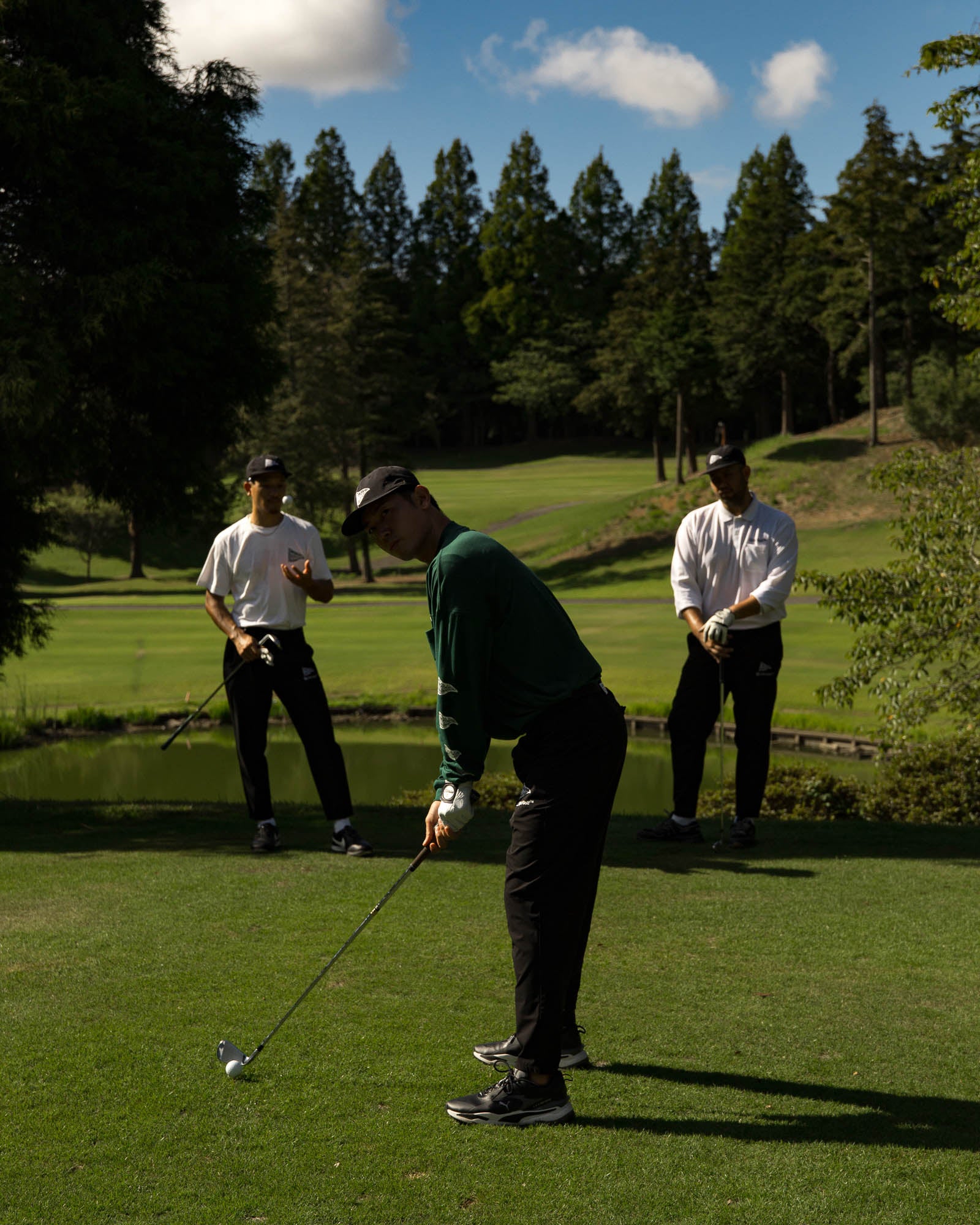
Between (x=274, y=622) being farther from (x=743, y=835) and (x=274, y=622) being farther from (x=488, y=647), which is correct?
(x=488, y=647)

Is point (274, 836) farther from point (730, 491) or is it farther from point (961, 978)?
point (961, 978)

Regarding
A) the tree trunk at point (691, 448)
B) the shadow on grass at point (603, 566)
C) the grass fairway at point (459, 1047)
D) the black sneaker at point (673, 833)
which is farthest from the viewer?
the tree trunk at point (691, 448)

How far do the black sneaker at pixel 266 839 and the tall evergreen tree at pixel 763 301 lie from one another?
2262 inches

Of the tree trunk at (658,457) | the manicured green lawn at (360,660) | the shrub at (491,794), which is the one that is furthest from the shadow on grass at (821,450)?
the shrub at (491,794)

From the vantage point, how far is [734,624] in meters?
7.30

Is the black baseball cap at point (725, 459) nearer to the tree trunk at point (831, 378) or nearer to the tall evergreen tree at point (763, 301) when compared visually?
the tall evergreen tree at point (763, 301)

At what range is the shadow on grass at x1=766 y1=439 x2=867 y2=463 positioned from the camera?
173 ft

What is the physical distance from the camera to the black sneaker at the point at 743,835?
7.32 m

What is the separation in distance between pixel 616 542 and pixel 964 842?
4297 centimetres

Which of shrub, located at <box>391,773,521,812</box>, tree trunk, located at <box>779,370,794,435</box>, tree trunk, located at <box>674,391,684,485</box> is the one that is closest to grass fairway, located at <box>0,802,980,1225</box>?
shrub, located at <box>391,773,521,812</box>

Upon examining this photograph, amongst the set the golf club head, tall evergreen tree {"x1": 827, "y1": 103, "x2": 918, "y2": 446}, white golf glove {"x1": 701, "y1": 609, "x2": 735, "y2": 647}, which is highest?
tall evergreen tree {"x1": 827, "y1": 103, "x2": 918, "y2": 446}

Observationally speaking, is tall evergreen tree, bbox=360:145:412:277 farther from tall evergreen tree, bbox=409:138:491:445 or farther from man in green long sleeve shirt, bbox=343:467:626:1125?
man in green long sleeve shirt, bbox=343:467:626:1125

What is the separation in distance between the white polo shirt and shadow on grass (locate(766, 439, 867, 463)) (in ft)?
155

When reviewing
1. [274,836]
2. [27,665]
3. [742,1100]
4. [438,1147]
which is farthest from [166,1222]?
[27,665]
